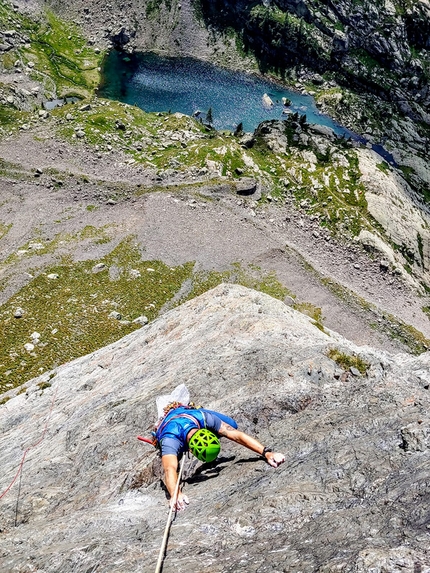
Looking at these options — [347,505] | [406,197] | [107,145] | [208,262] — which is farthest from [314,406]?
[406,197]

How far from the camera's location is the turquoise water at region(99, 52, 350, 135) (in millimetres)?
132500

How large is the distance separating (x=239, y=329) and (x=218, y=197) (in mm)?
49421

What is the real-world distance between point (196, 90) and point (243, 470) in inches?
5877

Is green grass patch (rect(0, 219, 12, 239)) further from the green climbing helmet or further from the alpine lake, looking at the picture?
the alpine lake

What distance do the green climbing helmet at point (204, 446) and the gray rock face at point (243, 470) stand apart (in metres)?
1.15

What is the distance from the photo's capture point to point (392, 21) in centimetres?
17000

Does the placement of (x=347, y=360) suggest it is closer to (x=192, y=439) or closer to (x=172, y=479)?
(x=192, y=439)

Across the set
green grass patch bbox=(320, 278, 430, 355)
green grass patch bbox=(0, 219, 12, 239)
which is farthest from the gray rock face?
green grass patch bbox=(0, 219, 12, 239)

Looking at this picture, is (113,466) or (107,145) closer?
(113,466)

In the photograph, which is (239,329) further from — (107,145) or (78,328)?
(107,145)

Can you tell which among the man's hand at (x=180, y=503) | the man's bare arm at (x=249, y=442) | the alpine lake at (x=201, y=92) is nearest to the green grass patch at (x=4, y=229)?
the man's bare arm at (x=249, y=442)

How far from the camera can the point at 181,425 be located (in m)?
12.8

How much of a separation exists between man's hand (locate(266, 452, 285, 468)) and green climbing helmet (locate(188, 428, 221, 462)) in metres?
1.57

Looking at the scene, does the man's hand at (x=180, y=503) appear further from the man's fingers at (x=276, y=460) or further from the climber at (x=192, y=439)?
the man's fingers at (x=276, y=460)
